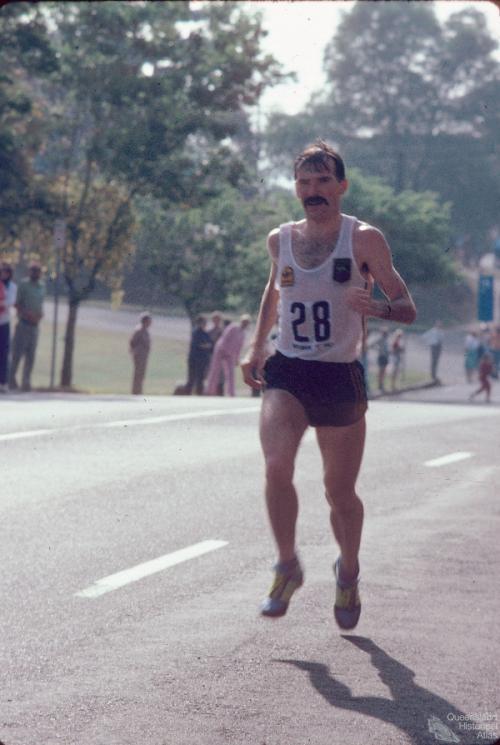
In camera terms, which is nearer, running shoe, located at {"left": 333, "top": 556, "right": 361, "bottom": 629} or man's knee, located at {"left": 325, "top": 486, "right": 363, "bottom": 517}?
man's knee, located at {"left": 325, "top": 486, "right": 363, "bottom": 517}

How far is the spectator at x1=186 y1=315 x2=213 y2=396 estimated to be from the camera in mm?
21047

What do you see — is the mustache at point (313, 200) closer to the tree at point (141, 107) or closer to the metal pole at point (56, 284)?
the tree at point (141, 107)

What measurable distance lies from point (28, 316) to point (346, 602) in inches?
448

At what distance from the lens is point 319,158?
4129mm

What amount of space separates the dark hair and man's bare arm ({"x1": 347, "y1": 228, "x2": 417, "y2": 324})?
187 millimetres

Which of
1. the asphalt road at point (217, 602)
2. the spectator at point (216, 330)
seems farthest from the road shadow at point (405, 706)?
the spectator at point (216, 330)

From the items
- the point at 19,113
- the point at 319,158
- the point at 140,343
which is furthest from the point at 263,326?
the point at 19,113

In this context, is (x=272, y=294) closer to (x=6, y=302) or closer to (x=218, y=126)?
(x=218, y=126)

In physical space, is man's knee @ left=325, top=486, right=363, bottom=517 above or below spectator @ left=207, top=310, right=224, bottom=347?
above

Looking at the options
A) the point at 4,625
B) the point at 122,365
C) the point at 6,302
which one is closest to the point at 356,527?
the point at 4,625

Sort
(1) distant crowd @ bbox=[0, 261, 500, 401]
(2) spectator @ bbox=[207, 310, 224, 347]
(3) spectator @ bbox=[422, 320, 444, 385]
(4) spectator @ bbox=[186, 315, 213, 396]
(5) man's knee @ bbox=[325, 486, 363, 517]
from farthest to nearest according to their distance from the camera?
(3) spectator @ bbox=[422, 320, 444, 385] < (2) spectator @ bbox=[207, 310, 224, 347] < (4) spectator @ bbox=[186, 315, 213, 396] < (1) distant crowd @ bbox=[0, 261, 500, 401] < (5) man's knee @ bbox=[325, 486, 363, 517]

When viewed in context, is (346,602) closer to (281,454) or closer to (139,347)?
(281,454)

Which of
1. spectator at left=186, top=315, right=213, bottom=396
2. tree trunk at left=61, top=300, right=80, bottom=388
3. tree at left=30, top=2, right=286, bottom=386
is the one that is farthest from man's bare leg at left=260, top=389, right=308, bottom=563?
tree trunk at left=61, top=300, right=80, bottom=388

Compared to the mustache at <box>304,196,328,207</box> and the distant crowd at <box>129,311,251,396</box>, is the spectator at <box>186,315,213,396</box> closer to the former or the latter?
the distant crowd at <box>129,311,251,396</box>
